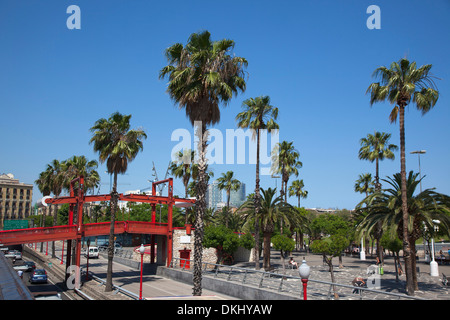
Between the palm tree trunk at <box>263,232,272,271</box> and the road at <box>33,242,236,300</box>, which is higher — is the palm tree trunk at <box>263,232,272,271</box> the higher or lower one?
the higher one

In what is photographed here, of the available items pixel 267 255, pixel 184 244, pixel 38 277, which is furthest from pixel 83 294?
pixel 267 255

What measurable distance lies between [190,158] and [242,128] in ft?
65.8

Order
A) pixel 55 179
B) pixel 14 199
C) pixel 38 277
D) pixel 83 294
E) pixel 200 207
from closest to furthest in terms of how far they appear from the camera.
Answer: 1. pixel 200 207
2. pixel 83 294
3. pixel 38 277
4. pixel 55 179
5. pixel 14 199

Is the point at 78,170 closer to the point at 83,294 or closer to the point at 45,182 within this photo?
the point at 45,182

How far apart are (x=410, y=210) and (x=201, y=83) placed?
1662 centimetres

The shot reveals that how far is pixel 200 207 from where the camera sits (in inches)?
779

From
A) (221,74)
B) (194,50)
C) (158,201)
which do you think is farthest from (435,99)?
(158,201)

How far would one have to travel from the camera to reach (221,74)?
66.6ft

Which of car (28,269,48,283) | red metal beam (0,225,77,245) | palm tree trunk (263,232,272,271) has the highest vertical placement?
red metal beam (0,225,77,245)

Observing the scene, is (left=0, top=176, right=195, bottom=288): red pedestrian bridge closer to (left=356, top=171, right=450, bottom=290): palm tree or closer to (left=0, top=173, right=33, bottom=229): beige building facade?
(left=356, top=171, right=450, bottom=290): palm tree

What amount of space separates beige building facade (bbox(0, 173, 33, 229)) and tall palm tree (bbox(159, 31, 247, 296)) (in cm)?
14983

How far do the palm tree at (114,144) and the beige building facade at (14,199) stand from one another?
138 m

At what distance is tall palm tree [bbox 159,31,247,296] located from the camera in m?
19.7

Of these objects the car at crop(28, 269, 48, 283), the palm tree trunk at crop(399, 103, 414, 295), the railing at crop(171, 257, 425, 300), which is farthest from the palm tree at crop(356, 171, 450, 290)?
the car at crop(28, 269, 48, 283)
